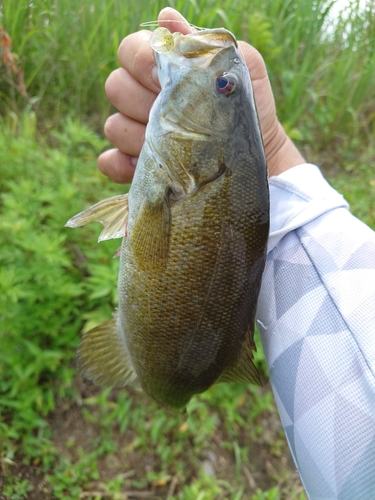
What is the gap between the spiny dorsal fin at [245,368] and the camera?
4.21ft

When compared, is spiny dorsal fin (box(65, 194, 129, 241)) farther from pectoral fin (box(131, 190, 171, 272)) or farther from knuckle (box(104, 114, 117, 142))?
knuckle (box(104, 114, 117, 142))

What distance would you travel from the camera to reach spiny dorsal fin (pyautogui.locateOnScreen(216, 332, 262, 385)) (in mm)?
1283

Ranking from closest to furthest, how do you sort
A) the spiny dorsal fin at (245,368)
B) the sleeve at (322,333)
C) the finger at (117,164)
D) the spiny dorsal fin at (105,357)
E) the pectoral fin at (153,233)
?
1. the sleeve at (322,333)
2. the pectoral fin at (153,233)
3. the spiny dorsal fin at (245,368)
4. the spiny dorsal fin at (105,357)
5. the finger at (117,164)

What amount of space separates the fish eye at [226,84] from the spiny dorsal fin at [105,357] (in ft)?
3.00

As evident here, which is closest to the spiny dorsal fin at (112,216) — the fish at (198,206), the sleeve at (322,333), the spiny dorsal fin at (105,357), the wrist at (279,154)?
the fish at (198,206)

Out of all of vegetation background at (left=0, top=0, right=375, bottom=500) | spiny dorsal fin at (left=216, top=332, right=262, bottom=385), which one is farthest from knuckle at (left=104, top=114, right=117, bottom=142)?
spiny dorsal fin at (left=216, top=332, right=262, bottom=385)

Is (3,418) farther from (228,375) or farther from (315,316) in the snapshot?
(315,316)

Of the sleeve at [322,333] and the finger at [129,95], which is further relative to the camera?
the finger at [129,95]

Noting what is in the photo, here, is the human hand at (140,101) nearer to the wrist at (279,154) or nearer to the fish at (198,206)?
the wrist at (279,154)

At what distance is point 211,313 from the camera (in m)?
1.18

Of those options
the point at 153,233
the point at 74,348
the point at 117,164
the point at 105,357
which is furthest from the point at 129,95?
the point at 74,348

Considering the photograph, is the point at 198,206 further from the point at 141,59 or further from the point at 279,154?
the point at 279,154

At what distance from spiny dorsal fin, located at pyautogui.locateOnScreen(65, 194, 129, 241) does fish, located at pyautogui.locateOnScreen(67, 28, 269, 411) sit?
0.01m

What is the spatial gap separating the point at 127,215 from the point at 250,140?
473 mm
